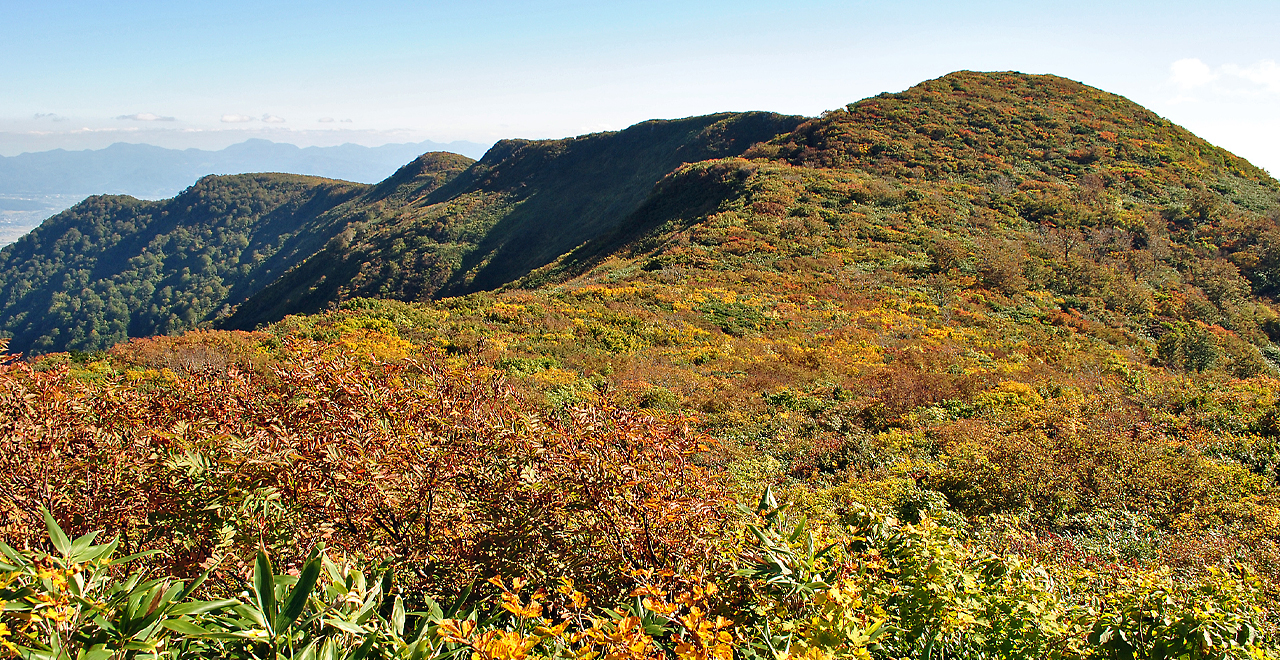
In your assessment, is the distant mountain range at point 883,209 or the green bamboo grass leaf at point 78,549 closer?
the green bamboo grass leaf at point 78,549

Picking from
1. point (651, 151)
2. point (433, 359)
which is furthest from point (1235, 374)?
point (651, 151)

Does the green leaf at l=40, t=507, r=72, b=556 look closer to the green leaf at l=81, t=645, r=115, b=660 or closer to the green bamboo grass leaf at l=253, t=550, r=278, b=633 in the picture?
the green leaf at l=81, t=645, r=115, b=660

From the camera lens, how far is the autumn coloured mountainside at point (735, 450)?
7.66 ft

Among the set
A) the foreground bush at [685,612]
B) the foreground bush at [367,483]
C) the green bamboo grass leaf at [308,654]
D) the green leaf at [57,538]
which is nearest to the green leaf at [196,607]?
the foreground bush at [685,612]

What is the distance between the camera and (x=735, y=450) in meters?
7.91

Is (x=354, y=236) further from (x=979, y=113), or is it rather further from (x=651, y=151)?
(x=979, y=113)

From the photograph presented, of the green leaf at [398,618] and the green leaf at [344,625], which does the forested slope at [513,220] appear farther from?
the green leaf at [344,625]

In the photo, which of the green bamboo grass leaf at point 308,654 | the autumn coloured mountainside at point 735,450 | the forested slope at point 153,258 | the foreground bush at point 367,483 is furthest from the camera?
the forested slope at point 153,258

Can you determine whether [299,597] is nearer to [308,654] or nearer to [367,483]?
[308,654]

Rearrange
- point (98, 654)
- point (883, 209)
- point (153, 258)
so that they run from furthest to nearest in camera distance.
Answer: point (153, 258)
point (883, 209)
point (98, 654)

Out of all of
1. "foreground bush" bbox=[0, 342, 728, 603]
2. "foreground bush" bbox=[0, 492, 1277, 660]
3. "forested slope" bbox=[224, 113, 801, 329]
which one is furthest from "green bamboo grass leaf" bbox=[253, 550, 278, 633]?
"forested slope" bbox=[224, 113, 801, 329]

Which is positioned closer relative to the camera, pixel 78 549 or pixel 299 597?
pixel 299 597

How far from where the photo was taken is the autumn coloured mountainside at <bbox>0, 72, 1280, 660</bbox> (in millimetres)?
2336

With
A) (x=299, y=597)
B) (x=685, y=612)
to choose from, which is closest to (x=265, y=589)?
(x=299, y=597)
